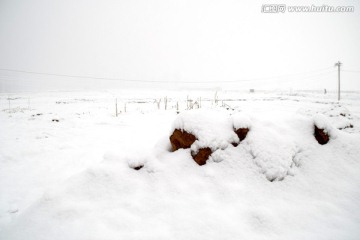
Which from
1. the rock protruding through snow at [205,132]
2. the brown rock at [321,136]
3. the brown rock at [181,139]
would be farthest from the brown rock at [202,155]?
the brown rock at [321,136]

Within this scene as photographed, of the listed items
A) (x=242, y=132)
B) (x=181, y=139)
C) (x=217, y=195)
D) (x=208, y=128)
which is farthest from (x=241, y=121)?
(x=217, y=195)

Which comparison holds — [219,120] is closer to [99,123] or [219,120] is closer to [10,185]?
[10,185]

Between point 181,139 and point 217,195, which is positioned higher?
point 181,139

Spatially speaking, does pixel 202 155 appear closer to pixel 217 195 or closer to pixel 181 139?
pixel 181 139

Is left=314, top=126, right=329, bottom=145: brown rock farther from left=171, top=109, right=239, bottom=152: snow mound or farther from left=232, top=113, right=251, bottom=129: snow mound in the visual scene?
left=171, top=109, right=239, bottom=152: snow mound

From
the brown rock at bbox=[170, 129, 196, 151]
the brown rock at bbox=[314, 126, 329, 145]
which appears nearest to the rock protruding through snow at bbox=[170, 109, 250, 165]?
the brown rock at bbox=[170, 129, 196, 151]

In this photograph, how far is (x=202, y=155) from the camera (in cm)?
290

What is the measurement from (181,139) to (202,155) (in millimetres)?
436

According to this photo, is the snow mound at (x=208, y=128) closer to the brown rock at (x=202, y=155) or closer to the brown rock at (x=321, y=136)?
the brown rock at (x=202, y=155)

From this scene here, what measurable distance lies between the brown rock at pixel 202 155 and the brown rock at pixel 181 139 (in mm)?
218

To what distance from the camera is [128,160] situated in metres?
2.91

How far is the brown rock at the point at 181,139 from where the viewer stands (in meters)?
3.07

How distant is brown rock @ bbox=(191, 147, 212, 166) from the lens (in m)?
2.89

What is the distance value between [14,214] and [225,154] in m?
3.31
